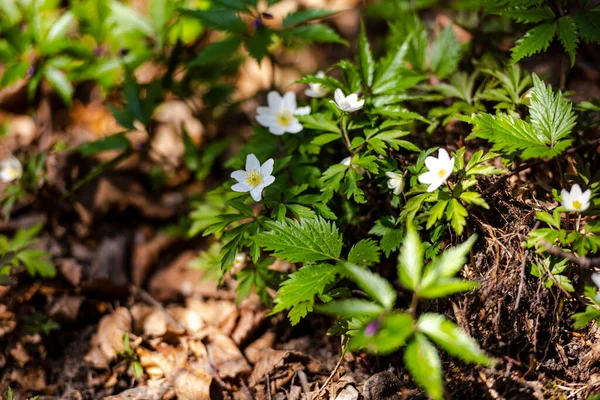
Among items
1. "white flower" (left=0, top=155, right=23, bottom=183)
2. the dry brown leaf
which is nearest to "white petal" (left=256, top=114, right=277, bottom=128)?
the dry brown leaf

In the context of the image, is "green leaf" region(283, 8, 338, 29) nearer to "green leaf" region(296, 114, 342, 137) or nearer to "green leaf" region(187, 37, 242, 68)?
"green leaf" region(187, 37, 242, 68)

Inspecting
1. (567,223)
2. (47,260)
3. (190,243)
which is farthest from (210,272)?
(567,223)

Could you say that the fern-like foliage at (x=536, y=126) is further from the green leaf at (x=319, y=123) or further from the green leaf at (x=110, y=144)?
the green leaf at (x=110, y=144)

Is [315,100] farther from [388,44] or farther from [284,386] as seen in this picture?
[284,386]

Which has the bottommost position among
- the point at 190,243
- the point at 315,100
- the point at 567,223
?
the point at 190,243

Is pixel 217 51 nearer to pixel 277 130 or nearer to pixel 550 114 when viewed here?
pixel 277 130

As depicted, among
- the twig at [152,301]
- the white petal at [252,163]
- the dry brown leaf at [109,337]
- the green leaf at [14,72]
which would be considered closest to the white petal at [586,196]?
the white petal at [252,163]

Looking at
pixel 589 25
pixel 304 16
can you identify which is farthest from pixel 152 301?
pixel 589 25
